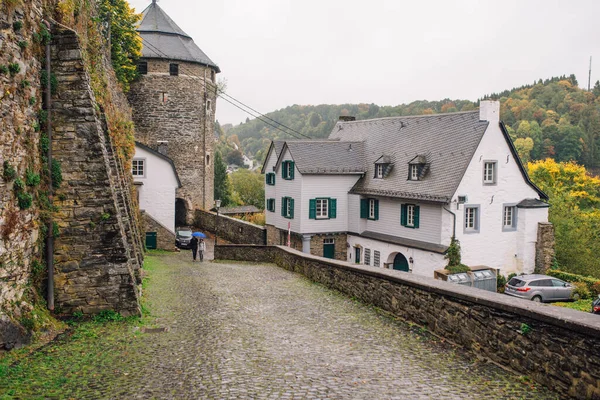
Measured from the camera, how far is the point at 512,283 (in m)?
26.7

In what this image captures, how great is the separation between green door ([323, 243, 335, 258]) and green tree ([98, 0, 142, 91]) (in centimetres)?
1692

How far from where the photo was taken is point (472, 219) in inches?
1153

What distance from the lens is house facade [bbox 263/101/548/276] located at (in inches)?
1139

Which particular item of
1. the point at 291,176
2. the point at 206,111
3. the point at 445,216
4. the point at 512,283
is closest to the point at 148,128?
the point at 206,111

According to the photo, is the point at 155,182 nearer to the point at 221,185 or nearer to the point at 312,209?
the point at 312,209

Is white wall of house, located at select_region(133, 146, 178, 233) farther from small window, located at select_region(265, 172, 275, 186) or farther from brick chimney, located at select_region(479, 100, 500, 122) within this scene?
brick chimney, located at select_region(479, 100, 500, 122)

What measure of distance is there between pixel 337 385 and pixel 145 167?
93.6 feet

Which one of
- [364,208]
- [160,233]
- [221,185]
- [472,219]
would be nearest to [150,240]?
[160,233]

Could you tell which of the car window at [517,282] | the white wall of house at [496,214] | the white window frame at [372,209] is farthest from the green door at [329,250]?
the car window at [517,282]

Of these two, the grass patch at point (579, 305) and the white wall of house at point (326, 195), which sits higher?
the white wall of house at point (326, 195)

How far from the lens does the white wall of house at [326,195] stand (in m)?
33.5

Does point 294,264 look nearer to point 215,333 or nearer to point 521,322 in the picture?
point 215,333

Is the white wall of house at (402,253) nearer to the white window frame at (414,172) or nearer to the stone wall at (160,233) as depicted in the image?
the white window frame at (414,172)

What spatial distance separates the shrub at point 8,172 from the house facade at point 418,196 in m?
23.0
